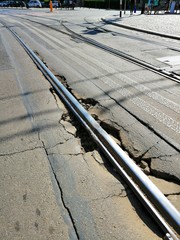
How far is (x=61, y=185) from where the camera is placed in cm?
298

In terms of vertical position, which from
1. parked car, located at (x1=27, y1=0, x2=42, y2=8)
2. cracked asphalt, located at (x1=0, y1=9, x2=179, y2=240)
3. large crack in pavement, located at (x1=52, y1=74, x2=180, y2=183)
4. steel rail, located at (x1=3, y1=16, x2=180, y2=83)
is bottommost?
parked car, located at (x1=27, y1=0, x2=42, y2=8)

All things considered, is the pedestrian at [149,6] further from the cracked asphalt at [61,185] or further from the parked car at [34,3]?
the parked car at [34,3]

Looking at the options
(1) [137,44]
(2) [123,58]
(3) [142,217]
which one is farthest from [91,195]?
(1) [137,44]

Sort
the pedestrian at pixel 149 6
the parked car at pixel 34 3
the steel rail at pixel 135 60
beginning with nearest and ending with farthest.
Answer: the steel rail at pixel 135 60 → the pedestrian at pixel 149 6 → the parked car at pixel 34 3

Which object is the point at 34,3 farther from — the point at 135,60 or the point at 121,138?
the point at 121,138

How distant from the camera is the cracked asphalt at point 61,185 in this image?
8.02 feet

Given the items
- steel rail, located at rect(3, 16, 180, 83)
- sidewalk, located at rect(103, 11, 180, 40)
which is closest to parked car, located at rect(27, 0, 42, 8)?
sidewalk, located at rect(103, 11, 180, 40)

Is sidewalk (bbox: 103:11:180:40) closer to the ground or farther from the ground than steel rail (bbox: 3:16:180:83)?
closer to the ground

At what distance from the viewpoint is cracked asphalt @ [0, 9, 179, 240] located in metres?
2.45

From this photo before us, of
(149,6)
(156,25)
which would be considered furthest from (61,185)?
(149,6)

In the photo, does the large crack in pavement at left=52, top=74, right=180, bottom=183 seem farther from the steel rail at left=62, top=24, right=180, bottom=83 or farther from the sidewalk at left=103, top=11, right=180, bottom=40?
the sidewalk at left=103, top=11, right=180, bottom=40

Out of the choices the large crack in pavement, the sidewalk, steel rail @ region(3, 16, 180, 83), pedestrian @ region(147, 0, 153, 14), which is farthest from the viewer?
pedestrian @ region(147, 0, 153, 14)

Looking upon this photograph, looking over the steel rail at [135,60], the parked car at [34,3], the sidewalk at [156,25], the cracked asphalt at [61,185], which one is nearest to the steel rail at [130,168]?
the cracked asphalt at [61,185]

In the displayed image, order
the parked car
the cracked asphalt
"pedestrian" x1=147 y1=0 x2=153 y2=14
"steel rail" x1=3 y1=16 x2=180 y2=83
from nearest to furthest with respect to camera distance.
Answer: the cracked asphalt → "steel rail" x1=3 y1=16 x2=180 y2=83 → "pedestrian" x1=147 y1=0 x2=153 y2=14 → the parked car
